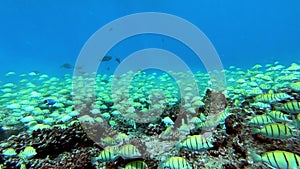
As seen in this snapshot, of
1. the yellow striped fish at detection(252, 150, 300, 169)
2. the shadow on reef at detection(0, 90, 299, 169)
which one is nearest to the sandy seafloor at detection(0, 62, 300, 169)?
the shadow on reef at detection(0, 90, 299, 169)

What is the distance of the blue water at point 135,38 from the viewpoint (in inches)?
2542

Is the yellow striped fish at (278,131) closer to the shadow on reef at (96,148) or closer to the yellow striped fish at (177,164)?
the shadow on reef at (96,148)

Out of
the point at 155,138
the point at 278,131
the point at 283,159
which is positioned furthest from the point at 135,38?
the point at 283,159

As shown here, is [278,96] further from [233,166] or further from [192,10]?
[192,10]

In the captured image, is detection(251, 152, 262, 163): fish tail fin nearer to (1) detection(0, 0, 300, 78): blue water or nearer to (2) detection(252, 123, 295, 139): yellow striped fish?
(2) detection(252, 123, 295, 139): yellow striped fish

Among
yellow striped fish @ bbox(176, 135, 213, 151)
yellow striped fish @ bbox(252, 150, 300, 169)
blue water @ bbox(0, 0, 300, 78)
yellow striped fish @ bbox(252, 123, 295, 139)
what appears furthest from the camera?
blue water @ bbox(0, 0, 300, 78)

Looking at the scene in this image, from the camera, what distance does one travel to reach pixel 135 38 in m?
86.8

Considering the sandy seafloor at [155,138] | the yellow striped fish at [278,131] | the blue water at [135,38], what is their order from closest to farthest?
the yellow striped fish at [278,131], the sandy seafloor at [155,138], the blue water at [135,38]

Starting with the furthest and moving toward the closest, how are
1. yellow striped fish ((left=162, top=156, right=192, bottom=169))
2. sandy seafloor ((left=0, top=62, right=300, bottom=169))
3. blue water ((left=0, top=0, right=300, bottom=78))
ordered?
blue water ((left=0, top=0, right=300, bottom=78)) < sandy seafloor ((left=0, top=62, right=300, bottom=169)) < yellow striped fish ((left=162, top=156, right=192, bottom=169))

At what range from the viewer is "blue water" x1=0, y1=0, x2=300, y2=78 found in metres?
64.6

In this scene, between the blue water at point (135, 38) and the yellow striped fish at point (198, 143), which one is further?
the blue water at point (135, 38)

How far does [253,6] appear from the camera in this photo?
106m

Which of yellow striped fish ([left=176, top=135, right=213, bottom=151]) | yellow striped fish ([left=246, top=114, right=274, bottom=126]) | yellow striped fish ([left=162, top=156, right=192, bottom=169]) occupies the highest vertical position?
yellow striped fish ([left=246, top=114, right=274, bottom=126])

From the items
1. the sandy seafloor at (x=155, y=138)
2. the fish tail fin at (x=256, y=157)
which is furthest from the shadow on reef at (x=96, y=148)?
the fish tail fin at (x=256, y=157)
